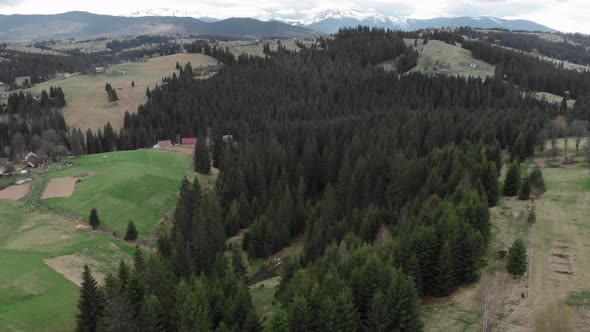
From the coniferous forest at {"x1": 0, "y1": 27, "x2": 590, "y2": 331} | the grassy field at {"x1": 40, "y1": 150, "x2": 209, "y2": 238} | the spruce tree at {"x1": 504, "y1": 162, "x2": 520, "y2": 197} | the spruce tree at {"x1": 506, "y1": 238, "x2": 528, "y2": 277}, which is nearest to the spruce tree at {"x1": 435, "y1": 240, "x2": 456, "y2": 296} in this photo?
the coniferous forest at {"x1": 0, "y1": 27, "x2": 590, "y2": 331}

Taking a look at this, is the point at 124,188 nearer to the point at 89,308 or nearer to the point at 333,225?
the point at 333,225

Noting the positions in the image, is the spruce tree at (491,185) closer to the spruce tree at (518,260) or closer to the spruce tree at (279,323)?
the spruce tree at (518,260)

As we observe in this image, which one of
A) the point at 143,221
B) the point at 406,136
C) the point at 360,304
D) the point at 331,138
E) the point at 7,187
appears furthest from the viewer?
the point at 331,138

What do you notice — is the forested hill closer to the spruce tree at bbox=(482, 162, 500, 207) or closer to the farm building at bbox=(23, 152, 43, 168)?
the spruce tree at bbox=(482, 162, 500, 207)

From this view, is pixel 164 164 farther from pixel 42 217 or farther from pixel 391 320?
pixel 391 320

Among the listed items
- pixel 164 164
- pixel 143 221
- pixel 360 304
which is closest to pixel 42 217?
pixel 143 221
